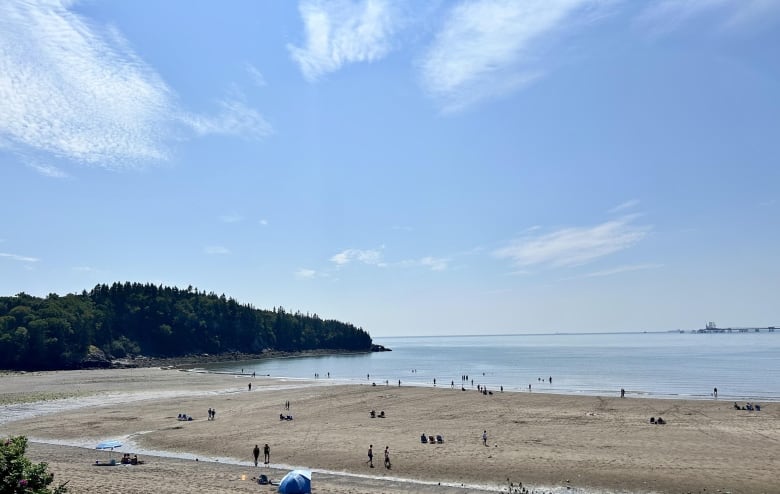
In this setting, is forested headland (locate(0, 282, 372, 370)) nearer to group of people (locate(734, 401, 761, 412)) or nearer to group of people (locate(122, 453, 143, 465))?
group of people (locate(122, 453, 143, 465))

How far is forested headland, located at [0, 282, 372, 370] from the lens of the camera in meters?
121

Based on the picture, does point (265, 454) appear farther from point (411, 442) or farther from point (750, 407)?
point (750, 407)

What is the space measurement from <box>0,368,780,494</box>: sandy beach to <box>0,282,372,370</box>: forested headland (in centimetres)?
7274

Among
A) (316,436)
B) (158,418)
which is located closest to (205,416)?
(158,418)

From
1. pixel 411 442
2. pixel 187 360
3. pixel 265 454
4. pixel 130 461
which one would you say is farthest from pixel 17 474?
pixel 187 360

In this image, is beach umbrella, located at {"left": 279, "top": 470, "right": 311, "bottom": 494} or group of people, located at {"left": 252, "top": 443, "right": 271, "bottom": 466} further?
group of people, located at {"left": 252, "top": 443, "right": 271, "bottom": 466}

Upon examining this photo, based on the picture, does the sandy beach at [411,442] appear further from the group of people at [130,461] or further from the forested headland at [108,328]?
the forested headland at [108,328]

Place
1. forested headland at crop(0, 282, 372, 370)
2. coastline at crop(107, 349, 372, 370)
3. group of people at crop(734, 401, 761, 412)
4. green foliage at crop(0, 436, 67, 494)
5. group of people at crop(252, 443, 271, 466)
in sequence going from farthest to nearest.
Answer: coastline at crop(107, 349, 372, 370) < forested headland at crop(0, 282, 372, 370) < group of people at crop(734, 401, 761, 412) < group of people at crop(252, 443, 271, 466) < green foliage at crop(0, 436, 67, 494)

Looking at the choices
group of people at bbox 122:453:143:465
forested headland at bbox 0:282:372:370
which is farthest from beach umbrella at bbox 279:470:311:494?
forested headland at bbox 0:282:372:370

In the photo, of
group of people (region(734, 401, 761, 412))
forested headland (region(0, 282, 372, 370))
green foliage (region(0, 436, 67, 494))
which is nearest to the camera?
green foliage (region(0, 436, 67, 494))

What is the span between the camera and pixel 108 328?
152375 millimetres

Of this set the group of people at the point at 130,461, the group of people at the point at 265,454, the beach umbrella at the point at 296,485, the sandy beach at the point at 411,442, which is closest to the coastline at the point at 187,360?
the sandy beach at the point at 411,442

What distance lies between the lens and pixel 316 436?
3675cm

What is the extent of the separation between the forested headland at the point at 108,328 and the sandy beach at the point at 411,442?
72737 millimetres
